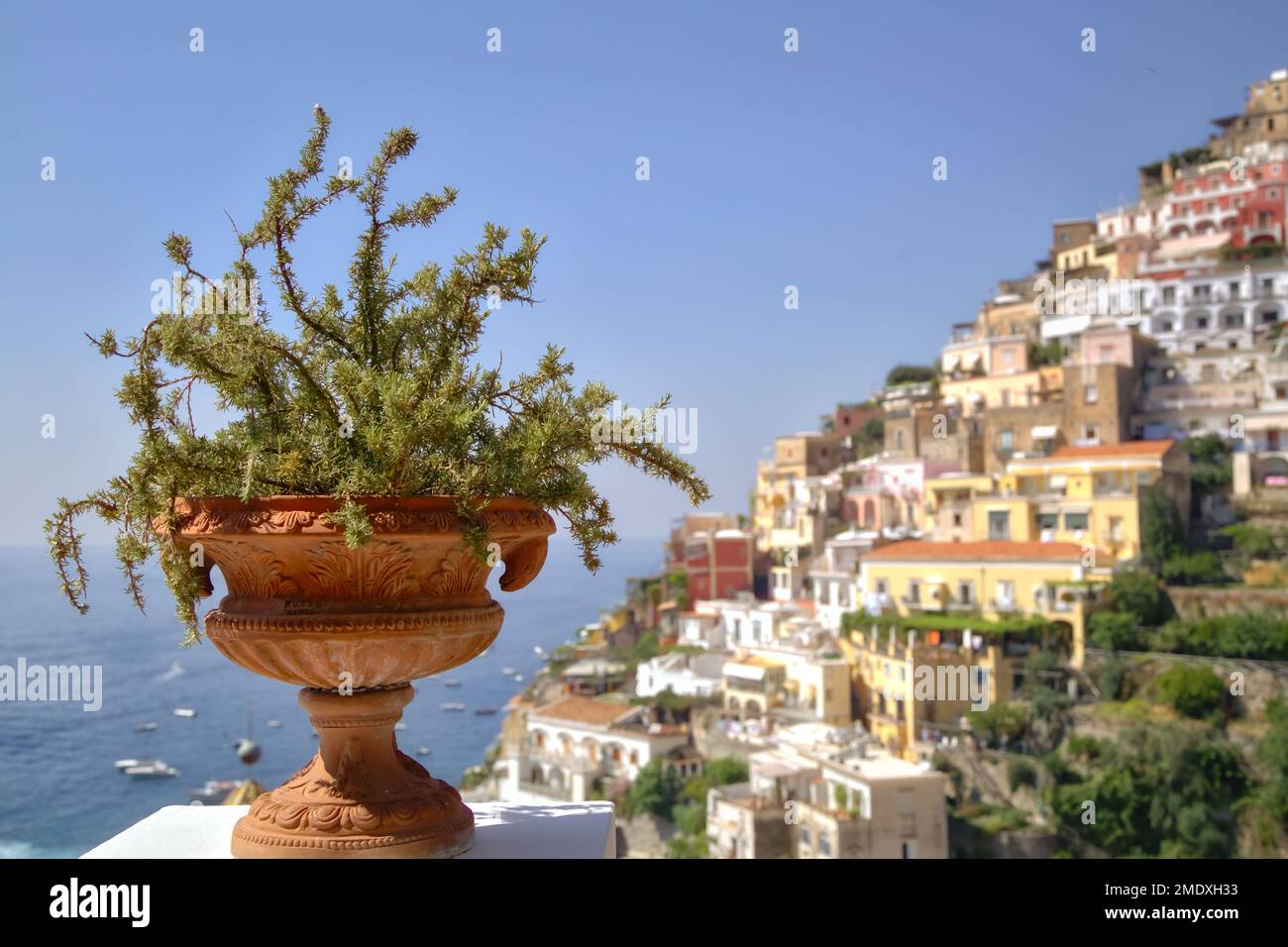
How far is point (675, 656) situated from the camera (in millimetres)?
29688

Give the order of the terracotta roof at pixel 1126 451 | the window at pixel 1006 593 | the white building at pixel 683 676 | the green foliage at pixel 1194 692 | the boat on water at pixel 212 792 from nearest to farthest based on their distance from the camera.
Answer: the green foliage at pixel 1194 692
the window at pixel 1006 593
the terracotta roof at pixel 1126 451
the white building at pixel 683 676
the boat on water at pixel 212 792

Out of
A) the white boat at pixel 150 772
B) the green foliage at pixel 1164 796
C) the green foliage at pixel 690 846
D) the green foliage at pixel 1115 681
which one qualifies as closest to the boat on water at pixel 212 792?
the white boat at pixel 150 772

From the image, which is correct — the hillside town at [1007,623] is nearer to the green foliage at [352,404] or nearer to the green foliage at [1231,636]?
the green foliage at [1231,636]

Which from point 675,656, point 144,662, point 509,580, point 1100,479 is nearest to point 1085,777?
point 1100,479

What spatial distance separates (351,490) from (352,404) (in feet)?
0.56

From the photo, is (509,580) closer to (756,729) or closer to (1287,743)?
(1287,743)

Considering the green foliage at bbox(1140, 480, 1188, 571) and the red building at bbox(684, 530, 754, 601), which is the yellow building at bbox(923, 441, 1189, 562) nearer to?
the green foliage at bbox(1140, 480, 1188, 571)

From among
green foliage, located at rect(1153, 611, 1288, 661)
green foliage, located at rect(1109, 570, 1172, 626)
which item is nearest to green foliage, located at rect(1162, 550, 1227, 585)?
green foliage, located at rect(1109, 570, 1172, 626)

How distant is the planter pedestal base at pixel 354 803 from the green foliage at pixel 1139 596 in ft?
78.4

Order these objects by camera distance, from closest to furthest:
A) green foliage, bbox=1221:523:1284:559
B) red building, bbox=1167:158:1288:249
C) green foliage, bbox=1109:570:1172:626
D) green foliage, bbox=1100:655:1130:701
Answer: green foliage, bbox=1100:655:1130:701 → green foliage, bbox=1109:570:1172:626 → green foliage, bbox=1221:523:1284:559 → red building, bbox=1167:158:1288:249

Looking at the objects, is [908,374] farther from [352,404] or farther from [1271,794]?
[352,404]

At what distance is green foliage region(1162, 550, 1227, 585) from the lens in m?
24.3

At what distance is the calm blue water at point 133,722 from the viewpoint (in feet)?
87.1

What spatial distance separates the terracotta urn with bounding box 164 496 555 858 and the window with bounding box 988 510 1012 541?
2532 cm
